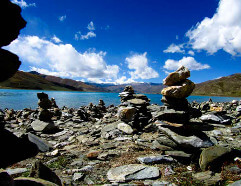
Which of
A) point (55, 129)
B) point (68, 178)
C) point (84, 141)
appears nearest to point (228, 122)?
point (84, 141)

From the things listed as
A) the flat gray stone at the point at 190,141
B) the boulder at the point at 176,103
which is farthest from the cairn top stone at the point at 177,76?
the flat gray stone at the point at 190,141

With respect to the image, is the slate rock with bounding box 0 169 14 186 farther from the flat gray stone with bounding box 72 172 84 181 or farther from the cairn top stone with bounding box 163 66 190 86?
the cairn top stone with bounding box 163 66 190 86

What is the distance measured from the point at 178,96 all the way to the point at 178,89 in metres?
0.55

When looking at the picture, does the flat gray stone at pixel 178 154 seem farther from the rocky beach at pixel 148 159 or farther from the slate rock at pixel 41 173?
the slate rock at pixel 41 173

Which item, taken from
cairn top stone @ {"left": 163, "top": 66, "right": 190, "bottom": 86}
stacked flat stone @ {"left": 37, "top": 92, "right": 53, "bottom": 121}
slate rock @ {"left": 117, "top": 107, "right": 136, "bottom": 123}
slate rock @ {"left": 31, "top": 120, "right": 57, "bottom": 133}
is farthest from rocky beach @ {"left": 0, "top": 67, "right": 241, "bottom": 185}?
stacked flat stone @ {"left": 37, "top": 92, "right": 53, "bottom": 121}

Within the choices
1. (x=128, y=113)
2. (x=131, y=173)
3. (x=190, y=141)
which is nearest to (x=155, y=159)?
(x=131, y=173)

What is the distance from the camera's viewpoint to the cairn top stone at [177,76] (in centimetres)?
971

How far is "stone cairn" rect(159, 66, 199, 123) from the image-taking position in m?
9.32

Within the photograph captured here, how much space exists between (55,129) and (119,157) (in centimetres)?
1104

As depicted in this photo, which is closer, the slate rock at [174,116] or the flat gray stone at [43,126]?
the slate rock at [174,116]

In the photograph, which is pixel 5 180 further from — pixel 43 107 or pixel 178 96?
pixel 43 107

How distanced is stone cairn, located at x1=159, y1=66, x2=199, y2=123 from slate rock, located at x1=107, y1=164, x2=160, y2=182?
386 cm

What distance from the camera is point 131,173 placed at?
643 cm

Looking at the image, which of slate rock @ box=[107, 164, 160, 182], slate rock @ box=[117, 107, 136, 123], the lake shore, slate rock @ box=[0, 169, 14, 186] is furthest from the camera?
slate rock @ box=[117, 107, 136, 123]
